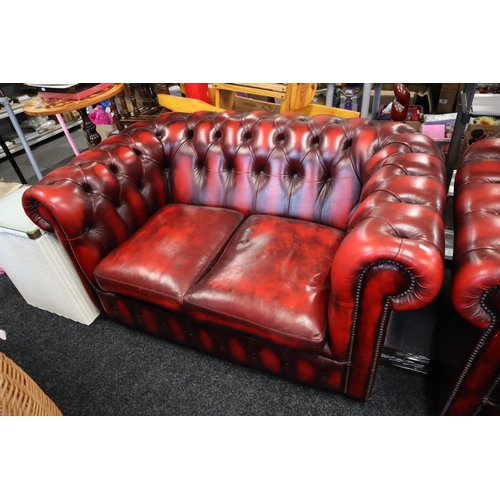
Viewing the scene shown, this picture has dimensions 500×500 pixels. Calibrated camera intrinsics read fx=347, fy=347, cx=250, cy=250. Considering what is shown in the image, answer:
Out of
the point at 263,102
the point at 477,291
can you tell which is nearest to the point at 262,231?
the point at 477,291

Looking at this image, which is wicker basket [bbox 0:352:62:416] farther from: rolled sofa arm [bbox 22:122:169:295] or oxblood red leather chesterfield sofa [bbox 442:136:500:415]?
oxblood red leather chesterfield sofa [bbox 442:136:500:415]

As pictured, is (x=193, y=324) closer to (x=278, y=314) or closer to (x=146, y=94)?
(x=278, y=314)

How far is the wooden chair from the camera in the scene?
2484mm

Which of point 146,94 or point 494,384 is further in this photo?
point 146,94

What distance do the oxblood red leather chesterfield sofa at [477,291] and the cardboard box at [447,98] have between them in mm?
2078

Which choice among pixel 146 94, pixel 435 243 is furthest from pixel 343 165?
pixel 146 94

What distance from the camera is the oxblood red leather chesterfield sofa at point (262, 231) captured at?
3.06 feet

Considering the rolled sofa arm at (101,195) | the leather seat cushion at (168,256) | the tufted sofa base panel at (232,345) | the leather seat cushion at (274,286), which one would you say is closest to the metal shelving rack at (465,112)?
the leather seat cushion at (274,286)

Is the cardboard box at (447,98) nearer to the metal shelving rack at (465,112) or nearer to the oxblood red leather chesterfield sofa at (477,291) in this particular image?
the metal shelving rack at (465,112)

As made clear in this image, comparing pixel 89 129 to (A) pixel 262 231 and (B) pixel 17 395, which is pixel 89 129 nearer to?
(A) pixel 262 231

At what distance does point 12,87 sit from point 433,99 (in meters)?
3.70

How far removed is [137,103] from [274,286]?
215 centimetres

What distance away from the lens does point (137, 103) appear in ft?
8.70

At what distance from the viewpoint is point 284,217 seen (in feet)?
5.04
